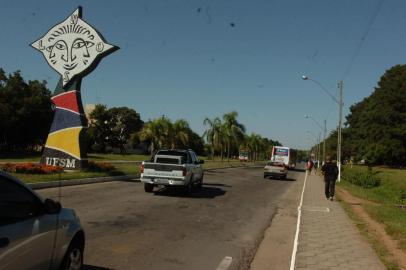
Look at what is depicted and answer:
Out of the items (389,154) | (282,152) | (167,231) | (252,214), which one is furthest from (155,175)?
(389,154)

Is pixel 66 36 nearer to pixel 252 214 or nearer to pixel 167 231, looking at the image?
pixel 252 214

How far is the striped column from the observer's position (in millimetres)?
28562

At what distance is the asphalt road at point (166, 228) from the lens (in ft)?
28.0

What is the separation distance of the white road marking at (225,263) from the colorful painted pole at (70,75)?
20.7m

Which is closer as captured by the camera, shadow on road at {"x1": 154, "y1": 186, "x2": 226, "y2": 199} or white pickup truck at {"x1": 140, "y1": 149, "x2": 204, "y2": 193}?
white pickup truck at {"x1": 140, "y1": 149, "x2": 204, "y2": 193}

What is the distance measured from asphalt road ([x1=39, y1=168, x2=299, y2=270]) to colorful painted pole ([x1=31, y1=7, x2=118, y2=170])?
8.64m

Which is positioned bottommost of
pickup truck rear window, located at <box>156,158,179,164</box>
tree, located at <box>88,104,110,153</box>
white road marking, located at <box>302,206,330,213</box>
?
white road marking, located at <box>302,206,330,213</box>

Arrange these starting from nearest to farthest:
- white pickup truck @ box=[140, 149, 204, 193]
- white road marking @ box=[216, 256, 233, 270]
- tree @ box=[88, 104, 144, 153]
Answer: white road marking @ box=[216, 256, 233, 270] → white pickup truck @ box=[140, 149, 204, 193] → tree @ box=[88, 104, 144, 153]

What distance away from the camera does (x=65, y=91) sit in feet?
95.6

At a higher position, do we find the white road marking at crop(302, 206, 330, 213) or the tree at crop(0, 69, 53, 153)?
the tree at crop(0, 69, 53, 153)

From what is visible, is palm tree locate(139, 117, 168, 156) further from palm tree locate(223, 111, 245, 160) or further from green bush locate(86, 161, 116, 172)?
palm tree locate(223, 111, 245, 160)

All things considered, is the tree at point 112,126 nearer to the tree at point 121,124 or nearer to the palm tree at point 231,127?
the tree at point 121,124

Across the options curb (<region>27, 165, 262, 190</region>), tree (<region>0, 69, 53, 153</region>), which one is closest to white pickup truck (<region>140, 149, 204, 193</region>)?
curb (<region>27, 165, 262, 190</region>)

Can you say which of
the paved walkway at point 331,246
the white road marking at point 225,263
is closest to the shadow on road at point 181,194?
the paved walkway at point 331,246
